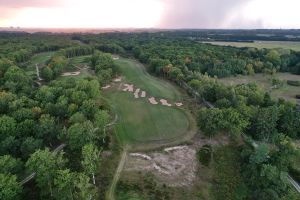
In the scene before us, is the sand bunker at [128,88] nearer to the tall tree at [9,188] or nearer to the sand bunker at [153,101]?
the sand bunker at [153,101]

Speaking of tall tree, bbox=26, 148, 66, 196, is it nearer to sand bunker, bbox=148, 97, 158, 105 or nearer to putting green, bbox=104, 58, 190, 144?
putting green, bbox=104, 58, 190, 144

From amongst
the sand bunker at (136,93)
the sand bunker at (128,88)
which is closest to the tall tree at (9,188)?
the sand bunker at (136,93)

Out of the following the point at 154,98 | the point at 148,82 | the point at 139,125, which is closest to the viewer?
the point at 139,125

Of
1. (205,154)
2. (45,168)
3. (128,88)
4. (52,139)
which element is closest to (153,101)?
(128,88)

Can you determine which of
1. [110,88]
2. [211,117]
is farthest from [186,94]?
[211,117]

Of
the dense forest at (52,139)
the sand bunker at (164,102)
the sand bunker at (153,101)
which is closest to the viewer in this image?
the dense forest at (52,139)

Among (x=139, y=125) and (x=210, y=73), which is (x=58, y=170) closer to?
(x=139, y=125)
